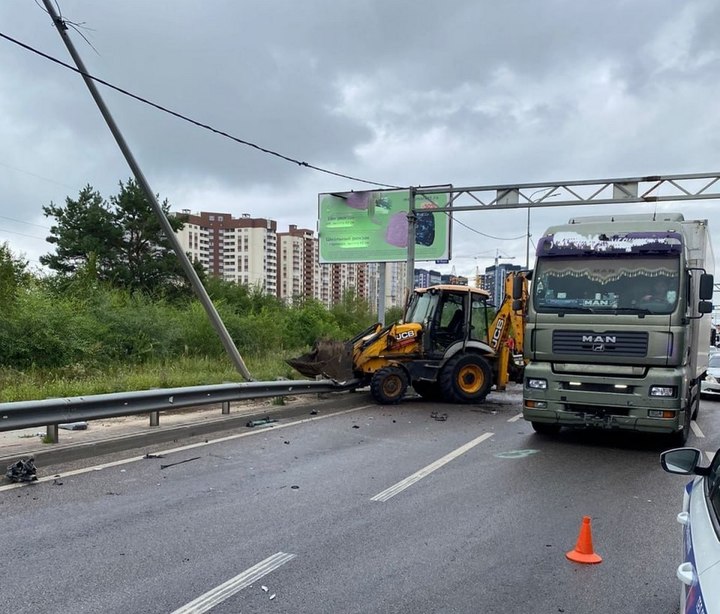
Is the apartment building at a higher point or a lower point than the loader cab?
higher

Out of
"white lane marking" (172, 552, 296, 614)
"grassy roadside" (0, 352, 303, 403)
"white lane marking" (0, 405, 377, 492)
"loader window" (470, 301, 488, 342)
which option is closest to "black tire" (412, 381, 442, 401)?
"loader window" (470, 301, 488, 342)

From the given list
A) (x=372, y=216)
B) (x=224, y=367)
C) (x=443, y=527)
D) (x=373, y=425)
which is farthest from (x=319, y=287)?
(x=443, y=527)

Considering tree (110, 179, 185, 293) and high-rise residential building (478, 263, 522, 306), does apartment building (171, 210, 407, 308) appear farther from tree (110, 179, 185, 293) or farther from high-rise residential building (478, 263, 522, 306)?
tree (110, 179, 185, 293)

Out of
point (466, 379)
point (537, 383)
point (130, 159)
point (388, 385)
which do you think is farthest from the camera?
point (466, 379)

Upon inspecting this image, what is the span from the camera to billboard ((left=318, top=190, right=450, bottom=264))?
29.5 meters

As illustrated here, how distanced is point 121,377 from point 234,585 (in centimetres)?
1077

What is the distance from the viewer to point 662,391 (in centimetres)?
845

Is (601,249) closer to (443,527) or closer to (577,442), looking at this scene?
(577,442)

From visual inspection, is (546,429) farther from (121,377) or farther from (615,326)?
(121,377)

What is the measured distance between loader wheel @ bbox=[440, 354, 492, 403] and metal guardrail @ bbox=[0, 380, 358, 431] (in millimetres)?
3631

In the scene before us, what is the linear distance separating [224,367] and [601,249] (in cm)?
1182

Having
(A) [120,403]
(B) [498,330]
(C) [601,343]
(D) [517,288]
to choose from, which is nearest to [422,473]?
(C) [601,343]

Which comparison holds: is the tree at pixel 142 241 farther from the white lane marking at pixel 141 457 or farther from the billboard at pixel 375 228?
the white lane marking at pixel 141 457

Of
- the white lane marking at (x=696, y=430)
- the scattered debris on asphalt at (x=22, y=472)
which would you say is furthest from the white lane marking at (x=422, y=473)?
the white lane marking at (x=696, y=430)
